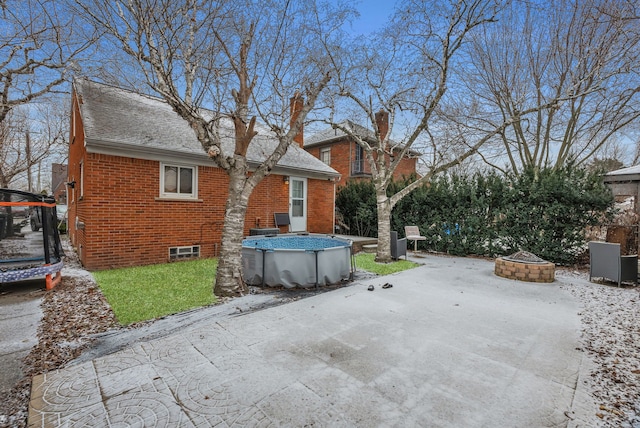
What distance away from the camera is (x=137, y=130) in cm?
820

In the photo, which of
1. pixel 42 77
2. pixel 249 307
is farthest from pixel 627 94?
pixel 42 77

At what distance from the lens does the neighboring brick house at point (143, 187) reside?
23.9ft

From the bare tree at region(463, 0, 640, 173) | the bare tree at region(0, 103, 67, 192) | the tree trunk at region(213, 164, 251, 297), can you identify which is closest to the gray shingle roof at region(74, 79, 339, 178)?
the tree trunk at region(213, 164, 251, 297)

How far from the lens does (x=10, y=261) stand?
5770mm

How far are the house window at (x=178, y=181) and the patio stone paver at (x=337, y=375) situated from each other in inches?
225

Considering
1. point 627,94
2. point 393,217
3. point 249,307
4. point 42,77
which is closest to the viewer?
point 249,307

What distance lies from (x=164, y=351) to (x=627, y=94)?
16028 millimetres

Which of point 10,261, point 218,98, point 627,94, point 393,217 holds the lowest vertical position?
point 10,261

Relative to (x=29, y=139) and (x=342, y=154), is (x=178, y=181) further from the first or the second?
(x=29, y=139)

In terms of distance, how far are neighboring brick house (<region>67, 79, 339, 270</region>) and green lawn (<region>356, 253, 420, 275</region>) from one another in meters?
4.00

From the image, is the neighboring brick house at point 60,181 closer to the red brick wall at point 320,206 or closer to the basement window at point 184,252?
the basement window at point 184,252

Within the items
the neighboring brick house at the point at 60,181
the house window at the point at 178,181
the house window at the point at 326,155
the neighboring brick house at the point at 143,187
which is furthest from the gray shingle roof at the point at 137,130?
the neighboring brick house at the point at 60,181

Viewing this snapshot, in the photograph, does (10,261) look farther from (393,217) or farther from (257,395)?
(393,217)

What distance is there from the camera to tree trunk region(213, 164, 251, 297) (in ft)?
17.2
